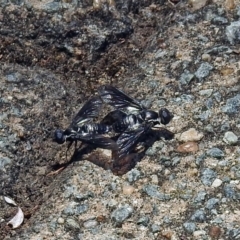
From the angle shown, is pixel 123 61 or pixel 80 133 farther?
pixel 123 61

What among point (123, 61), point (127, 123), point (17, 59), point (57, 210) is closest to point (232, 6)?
point (123, 61)

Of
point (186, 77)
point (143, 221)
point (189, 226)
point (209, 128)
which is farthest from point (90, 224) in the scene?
point (186, 77)

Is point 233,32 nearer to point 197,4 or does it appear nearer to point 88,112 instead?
point 197,4

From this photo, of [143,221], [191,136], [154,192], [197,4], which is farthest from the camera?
[197,4]

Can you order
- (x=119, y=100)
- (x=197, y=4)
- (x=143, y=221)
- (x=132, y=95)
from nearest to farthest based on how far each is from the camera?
(x=143, y=221)
(x=119, y=100)
(x=132, y=95)
(x=197, y=4)

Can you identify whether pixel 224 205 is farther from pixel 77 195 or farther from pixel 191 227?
pixel 77 195

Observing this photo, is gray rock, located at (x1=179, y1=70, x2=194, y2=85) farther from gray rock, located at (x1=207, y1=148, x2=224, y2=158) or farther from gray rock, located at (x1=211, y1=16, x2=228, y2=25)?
gray rock, located at (x1=207, y1=148, x2=224, y2=158)

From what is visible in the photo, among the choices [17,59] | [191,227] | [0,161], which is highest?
[17,59]
